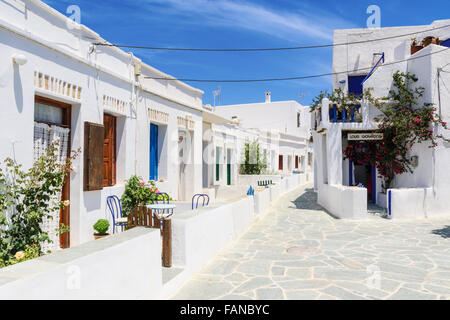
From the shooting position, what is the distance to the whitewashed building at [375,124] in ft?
32.6

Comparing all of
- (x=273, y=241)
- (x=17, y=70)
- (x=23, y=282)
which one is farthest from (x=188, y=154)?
(x=23, y=282)

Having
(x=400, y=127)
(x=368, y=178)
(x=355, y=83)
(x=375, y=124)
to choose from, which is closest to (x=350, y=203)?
(x=400, y=127)

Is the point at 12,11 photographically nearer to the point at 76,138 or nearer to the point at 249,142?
the point at 76,138

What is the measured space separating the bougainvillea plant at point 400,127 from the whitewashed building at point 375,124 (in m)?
0.22

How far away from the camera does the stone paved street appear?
14.4ft

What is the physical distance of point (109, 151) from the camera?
26.8 feet

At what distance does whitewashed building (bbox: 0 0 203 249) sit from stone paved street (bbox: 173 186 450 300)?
306 centimetres

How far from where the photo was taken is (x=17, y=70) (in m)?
5.20

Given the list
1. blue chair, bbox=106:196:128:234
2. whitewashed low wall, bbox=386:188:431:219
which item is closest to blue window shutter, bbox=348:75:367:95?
whitewashed low wall, bbox=386:188:431:219

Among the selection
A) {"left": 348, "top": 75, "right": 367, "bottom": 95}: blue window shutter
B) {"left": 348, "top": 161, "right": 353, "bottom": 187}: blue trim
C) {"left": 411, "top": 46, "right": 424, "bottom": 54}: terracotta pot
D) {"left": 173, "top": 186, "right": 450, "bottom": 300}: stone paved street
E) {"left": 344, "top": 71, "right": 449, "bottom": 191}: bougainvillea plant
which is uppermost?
{"left": 411, "top": 46, "right": 424, "bottom": 54}: terracotta pot

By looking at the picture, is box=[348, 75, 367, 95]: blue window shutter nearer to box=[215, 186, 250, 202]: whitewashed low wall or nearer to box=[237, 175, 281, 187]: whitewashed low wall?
box=[215, 186, 250, 202]: whitewashed low wall

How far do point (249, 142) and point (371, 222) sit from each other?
1411cm

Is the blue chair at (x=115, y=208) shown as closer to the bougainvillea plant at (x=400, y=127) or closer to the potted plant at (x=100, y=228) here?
the potted plant at (x=100, y=228)

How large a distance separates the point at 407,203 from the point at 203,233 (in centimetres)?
698
